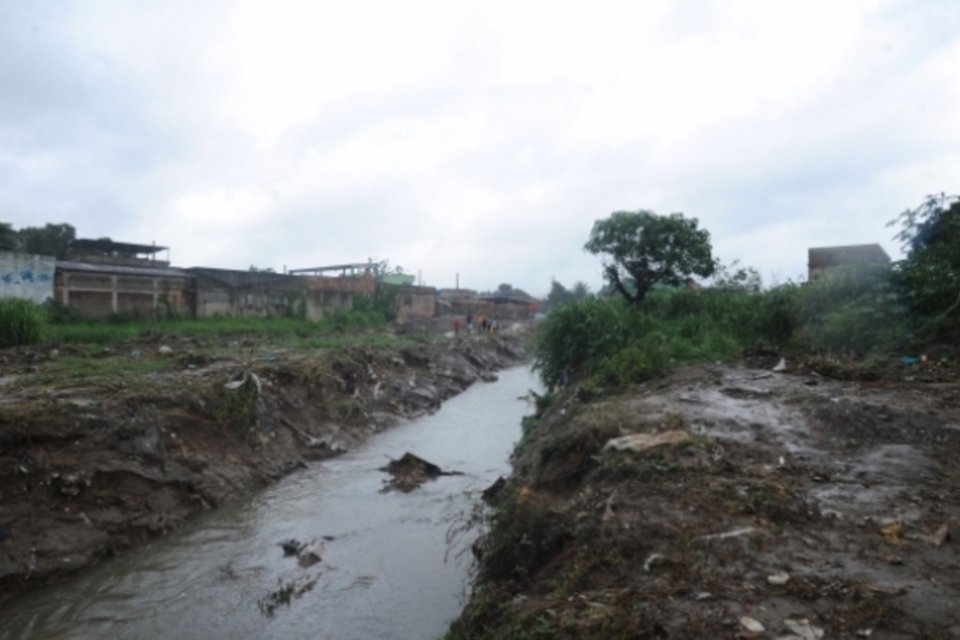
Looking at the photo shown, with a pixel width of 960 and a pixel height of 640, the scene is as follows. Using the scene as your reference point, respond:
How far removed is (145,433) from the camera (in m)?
8.45

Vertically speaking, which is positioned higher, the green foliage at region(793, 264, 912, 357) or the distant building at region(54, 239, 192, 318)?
the distant building at region(54, 239, 192, 318)

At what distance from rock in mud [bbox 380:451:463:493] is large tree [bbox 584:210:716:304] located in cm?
883

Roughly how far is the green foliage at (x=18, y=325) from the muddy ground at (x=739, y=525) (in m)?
15.2

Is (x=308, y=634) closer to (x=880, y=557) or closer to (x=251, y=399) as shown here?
(x=880, y=557)

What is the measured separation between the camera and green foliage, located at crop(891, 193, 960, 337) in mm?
9586

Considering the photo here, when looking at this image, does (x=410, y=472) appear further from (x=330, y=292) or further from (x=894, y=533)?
(x=330, y=292)

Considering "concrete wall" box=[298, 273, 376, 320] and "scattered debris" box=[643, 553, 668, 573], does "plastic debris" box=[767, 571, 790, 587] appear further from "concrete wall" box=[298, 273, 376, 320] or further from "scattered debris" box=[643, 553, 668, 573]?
"concrete wall" box=[298, 273, 376, 320]

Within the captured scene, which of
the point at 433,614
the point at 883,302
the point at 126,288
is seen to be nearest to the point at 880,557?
the point at 433,614

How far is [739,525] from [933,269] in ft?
27.6

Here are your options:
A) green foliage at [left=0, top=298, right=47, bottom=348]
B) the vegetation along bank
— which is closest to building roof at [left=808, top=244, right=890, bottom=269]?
the vegetation along bank

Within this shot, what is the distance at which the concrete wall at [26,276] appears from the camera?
19.8m

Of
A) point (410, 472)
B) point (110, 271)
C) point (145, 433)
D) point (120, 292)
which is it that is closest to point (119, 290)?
point (120, 292)

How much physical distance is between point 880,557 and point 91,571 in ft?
23.7

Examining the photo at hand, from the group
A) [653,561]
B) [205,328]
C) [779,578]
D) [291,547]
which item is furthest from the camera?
[205,328]
